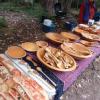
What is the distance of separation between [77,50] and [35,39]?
243 cm

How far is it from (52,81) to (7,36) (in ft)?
10.1

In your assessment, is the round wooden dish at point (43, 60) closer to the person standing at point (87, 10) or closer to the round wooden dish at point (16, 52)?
the round wooden dish at point (16, 52)

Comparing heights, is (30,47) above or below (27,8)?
above

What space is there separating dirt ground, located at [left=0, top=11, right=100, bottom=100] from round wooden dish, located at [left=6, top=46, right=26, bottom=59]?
0.97m

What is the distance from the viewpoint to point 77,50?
109 inches

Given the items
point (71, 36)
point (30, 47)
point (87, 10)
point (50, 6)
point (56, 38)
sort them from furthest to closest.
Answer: point (50, 6)
point (87, 10)
point (71, 36)
point (56, 38)
point (30, 47)

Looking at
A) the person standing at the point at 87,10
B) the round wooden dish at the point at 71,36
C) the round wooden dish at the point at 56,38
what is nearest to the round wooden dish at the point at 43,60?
the round wooden dish at the point at 56,38

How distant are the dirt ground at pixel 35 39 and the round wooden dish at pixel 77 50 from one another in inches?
28.5

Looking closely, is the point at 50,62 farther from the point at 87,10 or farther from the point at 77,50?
the point at 87,10

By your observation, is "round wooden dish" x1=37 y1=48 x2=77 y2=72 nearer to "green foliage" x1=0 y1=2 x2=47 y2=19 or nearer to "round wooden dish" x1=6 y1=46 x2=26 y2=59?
"round wooden dish" x1=6 y1=46 x2=26 y2=59

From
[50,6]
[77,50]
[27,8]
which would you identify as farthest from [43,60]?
[27,8]

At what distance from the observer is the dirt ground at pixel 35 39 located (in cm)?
318

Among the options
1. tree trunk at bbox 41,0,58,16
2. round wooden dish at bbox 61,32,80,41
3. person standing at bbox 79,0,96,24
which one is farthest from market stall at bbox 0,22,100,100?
tree trunk at bbox 41,0,58,16

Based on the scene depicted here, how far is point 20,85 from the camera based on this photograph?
1.92 metres
